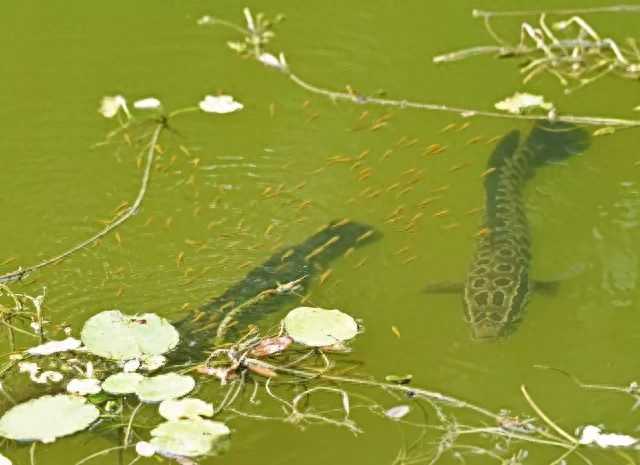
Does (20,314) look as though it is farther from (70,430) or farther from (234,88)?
(234,88)

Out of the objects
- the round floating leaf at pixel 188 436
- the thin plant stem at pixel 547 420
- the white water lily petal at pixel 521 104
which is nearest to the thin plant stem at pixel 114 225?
the round floating leaf at pixel 188 436

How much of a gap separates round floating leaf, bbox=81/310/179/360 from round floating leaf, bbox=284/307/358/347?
18.0 inches

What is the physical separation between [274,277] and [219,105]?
142cm

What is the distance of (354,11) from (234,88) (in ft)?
4.06

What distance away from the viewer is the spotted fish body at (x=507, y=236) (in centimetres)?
436

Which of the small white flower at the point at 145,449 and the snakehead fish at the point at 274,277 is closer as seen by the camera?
the small white flower at the point at 145,449

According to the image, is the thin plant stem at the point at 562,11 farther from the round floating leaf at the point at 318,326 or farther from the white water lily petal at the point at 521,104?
the round floating leaf at the point at 318,326

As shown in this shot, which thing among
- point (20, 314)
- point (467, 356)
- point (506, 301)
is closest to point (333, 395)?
point (467, 356)

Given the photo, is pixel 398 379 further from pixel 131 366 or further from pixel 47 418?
pixel 47 418

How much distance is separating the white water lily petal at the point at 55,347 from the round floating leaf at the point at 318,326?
2.64ft

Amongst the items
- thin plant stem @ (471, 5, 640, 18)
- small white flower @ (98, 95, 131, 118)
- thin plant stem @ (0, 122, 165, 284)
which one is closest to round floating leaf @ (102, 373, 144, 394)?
thin plant stem @ (0, 122, 165, 284)

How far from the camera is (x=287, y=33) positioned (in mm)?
6438

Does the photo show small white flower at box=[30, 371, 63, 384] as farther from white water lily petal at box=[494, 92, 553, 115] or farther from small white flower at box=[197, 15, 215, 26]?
small white flower at box=[197, 15, 215, 26]

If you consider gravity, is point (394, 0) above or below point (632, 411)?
above
